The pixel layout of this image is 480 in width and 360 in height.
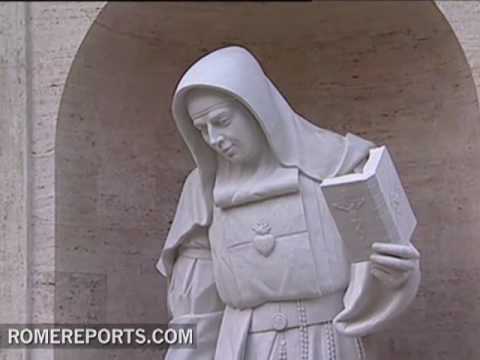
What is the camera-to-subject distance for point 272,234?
201 inches

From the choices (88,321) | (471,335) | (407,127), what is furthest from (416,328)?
(88,321)

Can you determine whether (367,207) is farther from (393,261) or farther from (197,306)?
(197,306)

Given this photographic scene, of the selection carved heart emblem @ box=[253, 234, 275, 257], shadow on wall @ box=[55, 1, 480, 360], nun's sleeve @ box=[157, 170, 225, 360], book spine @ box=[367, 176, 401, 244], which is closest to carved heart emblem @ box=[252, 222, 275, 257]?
carved heart emblem @ box=[253, 234, 275, 257]

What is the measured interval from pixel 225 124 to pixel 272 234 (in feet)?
1.29

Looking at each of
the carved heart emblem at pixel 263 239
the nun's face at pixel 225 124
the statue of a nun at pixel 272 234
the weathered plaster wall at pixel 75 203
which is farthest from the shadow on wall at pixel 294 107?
the carved heart emblem at pixel 263 239

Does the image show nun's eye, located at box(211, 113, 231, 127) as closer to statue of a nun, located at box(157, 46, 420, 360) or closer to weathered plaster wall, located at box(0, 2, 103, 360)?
statue of a nun, located at box(157, 46, 420, 360)

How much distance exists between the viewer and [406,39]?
5.97 metres

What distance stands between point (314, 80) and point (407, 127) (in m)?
0.44

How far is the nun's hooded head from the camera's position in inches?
202

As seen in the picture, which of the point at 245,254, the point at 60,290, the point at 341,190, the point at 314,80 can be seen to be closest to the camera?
the point at 341,190

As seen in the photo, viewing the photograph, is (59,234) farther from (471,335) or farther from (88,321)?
(471,335)

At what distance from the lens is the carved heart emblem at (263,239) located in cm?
508

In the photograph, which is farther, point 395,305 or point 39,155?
point 39,155

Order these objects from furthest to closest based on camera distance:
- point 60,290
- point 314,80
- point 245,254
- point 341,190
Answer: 1. point 314,80
2. point 60,290
3. point 245,254
4. point 341,190
